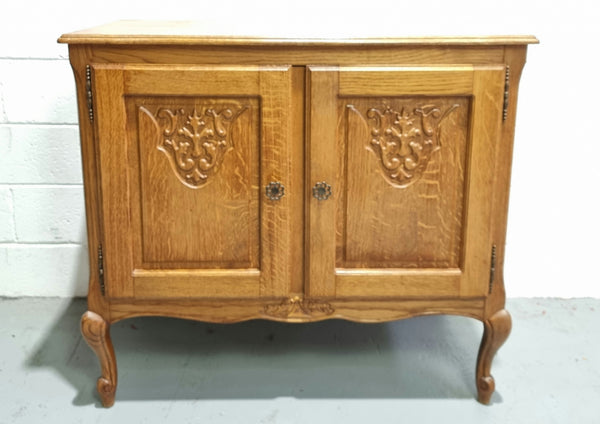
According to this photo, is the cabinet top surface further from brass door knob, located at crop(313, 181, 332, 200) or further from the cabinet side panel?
brass door knob, located at crop(313, 181, 332, 200)

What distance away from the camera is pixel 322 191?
170 cm

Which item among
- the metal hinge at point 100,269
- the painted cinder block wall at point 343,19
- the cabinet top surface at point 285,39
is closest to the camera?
the cabinet top surface at point 285,39

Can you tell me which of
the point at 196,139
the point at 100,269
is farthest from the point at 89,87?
the point at 100,269

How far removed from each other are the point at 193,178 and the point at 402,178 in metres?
0.48

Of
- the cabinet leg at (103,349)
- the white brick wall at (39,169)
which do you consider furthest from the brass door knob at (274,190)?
the white brick wall at (39,169)

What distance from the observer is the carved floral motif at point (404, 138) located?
1.66 metres

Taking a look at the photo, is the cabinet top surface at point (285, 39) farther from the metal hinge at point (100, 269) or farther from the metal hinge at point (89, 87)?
the metal hinge at point (100, 269)

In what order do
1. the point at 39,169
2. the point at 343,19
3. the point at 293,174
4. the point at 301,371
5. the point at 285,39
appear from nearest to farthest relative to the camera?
the point at 285,39
the point at 293,174
the point at 301,371
the point at 343,19
the point at 39,169

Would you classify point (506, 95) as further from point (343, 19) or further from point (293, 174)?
point (343, 19)

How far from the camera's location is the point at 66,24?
91.1 inches

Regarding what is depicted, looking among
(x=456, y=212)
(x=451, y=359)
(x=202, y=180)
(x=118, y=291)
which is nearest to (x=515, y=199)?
Result: (x=451, y=359)

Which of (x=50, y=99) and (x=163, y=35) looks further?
(x=50, y=99)

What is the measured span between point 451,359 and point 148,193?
99cm

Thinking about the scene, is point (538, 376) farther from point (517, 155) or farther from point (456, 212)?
point (517, 155)
